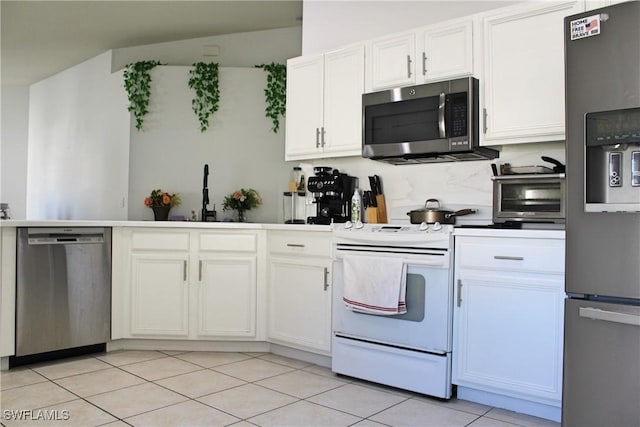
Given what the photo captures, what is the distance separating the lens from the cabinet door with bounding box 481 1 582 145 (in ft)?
8.63

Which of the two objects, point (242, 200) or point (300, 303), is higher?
point (242, 200)

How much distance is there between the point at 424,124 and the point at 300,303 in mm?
1335

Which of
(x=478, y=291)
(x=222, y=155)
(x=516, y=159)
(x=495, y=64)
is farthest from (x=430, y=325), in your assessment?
(x=222, y=155)

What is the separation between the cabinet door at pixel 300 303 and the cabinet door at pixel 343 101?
0.80 meters

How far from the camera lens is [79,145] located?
5812 mm

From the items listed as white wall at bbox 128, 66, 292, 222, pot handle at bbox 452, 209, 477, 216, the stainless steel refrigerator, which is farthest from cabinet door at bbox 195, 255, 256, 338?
the stainless steel refrigerator

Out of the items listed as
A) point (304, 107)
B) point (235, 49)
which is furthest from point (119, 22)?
point (304, 107)

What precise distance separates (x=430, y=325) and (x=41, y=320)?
2315 mm

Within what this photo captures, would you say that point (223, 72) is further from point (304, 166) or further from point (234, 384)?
point (234, 384)

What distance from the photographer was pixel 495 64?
9.26 feet

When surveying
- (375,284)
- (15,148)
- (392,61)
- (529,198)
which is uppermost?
(392,61)

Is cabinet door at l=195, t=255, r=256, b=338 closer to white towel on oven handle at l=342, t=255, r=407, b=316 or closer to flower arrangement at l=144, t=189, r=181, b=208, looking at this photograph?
white towel on oven handle at l=342, t=255, r=407, b=316

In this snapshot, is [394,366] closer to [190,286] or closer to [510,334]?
[510,334]

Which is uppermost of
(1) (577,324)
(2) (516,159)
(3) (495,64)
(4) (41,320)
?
(3) (495,64)
